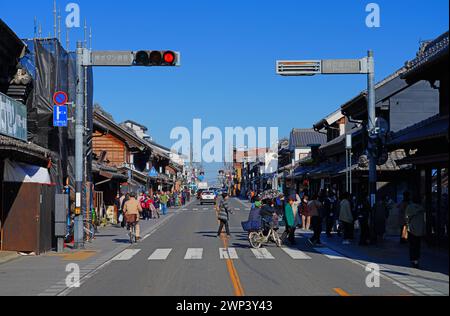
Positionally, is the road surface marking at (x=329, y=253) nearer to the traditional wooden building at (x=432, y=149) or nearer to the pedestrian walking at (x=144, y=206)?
the traditional wooden building at (x=432, y=149)

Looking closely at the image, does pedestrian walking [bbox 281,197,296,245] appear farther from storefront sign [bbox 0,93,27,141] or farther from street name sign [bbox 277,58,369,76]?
storefront sign [bbox 0,93,27,141]

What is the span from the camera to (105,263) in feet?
59.5

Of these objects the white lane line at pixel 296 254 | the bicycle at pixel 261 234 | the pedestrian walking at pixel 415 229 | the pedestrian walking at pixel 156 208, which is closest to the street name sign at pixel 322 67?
the bicycle at pixel 261 234

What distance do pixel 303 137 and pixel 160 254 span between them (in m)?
53.6

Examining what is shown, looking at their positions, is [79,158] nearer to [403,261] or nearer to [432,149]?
[403,261]

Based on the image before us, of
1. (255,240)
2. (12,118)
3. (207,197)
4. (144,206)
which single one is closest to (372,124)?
(255,240)

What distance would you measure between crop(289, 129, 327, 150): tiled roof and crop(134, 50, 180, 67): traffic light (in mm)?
52420

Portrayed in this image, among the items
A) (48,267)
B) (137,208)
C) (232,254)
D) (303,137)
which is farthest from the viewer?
(303,137)

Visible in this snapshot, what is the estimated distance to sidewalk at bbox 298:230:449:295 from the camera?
13.2m

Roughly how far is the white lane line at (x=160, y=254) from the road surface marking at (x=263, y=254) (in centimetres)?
276

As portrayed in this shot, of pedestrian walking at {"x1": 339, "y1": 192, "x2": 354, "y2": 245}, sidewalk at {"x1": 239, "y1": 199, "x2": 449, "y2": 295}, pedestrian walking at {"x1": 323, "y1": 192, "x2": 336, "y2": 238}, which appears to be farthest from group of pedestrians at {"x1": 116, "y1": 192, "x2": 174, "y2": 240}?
pedestrian walking at {"x1": 323, "y1": 192, "x2": 336, "y2": 238}

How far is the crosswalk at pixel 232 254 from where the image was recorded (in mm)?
19172

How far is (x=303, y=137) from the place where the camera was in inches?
2859
